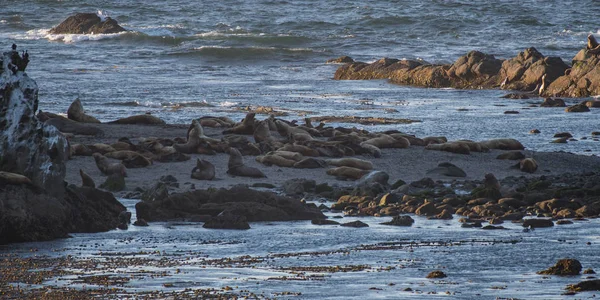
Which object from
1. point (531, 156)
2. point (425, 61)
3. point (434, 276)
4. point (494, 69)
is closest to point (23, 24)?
point (425, 61)

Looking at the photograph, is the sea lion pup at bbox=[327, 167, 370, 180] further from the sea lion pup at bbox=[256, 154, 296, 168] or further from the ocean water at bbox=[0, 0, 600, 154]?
the ocean water at bbox=[0, 0, 600, 154]

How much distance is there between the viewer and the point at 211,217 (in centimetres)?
1041

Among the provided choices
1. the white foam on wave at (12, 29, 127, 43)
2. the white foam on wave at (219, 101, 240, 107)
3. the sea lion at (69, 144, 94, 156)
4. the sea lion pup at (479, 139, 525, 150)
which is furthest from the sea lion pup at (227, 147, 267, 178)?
the white foam on wave at (12, 29, 127, 43)

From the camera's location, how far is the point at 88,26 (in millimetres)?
48188

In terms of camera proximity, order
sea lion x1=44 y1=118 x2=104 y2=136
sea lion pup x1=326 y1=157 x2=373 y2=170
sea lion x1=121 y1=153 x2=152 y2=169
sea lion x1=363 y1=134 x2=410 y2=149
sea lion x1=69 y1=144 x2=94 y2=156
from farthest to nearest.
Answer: sea lion x1=44 y1=118 x2=104 y2=136 < sea lion x1=363 y1=134 x2=410 y2=149 < sea lion x1=69 y1=144 x2=94 y2=156 < sea lion pup x1=326 y1=157 x2=373 y2=170 < sea lion x1=121 y1=153 x2=152 y2=169

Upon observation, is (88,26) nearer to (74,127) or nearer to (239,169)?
(74,127)

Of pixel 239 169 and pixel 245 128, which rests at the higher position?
pixel 239 169

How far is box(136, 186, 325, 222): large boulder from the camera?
34.7 feet

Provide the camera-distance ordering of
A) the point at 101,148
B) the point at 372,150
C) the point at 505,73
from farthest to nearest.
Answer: the point at 505,73 < the point at 372,150 < the point at 101,148

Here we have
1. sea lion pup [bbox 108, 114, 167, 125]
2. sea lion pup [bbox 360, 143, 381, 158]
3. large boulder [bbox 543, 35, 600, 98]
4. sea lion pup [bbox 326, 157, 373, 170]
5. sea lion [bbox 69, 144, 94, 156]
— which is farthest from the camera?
large boulder [bbox 543, 35, 600, 98]

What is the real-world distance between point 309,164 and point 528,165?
317cm

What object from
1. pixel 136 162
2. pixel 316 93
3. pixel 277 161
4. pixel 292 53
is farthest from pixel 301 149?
pixel 292 53

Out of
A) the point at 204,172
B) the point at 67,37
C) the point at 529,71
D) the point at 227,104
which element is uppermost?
the point at 204,172

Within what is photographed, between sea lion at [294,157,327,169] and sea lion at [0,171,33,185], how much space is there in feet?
18.5
